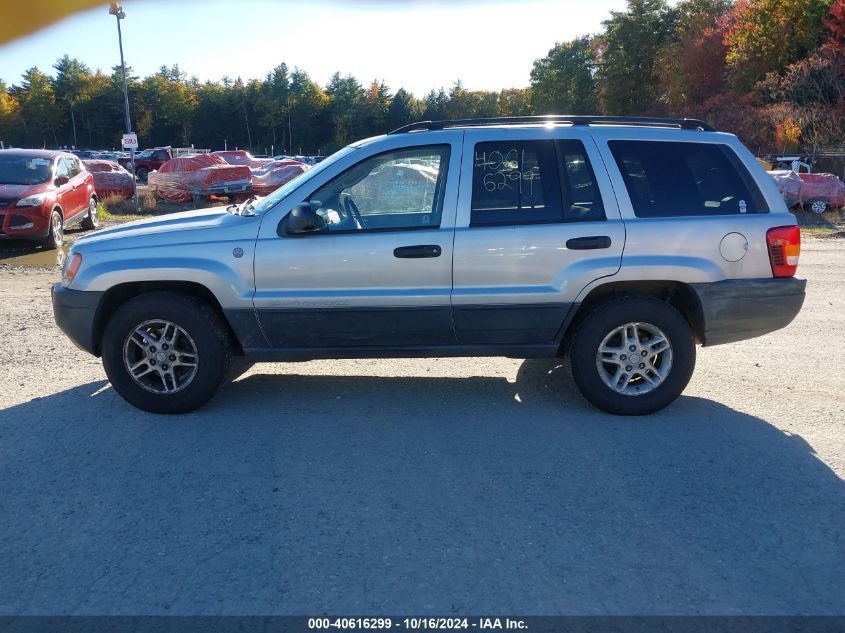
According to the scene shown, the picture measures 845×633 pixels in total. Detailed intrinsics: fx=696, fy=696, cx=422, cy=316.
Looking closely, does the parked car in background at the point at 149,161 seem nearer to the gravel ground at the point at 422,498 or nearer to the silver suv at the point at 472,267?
the gravel ground at the point at 422,498

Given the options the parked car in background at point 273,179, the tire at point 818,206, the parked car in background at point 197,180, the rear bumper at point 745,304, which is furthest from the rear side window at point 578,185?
the parked car in background at point 273,179

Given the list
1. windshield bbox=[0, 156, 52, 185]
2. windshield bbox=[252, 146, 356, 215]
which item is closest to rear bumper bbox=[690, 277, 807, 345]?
windshield bbox=[252, 146, 356, 215]

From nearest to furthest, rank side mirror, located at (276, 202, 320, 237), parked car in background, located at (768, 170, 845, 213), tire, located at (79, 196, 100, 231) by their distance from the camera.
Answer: side mirror, located at (276, 202, 320, 237), tire, located at (79, 196, 100, 231), parked car in background, located at (768, 170, 845, 213)

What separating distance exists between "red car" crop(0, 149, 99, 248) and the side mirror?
30.5ft

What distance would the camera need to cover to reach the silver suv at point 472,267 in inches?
187

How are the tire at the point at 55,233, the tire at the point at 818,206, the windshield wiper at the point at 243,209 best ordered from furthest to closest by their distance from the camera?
the tire at the point at 818,206 < the tire at the point at 55,233 < the windshield wiper at the point at 243,209

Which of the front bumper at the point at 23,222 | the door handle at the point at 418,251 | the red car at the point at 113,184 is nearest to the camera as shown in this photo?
the door handle at the point at 418,251

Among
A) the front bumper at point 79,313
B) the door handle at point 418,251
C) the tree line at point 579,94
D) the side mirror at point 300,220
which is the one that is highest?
the tree line at point 579,94

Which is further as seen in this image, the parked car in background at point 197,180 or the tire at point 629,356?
the parked car in background at point 197,180

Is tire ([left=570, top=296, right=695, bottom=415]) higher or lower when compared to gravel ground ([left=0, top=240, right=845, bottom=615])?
higher

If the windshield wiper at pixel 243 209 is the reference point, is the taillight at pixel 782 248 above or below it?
below

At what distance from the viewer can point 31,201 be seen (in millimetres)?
11945

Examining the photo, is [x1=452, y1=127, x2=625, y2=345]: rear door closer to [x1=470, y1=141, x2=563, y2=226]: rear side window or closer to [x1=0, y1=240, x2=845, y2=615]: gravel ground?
[x1=470, y1=141, x2=563, y2=226]: rear side window

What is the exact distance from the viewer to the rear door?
15.6 feet
